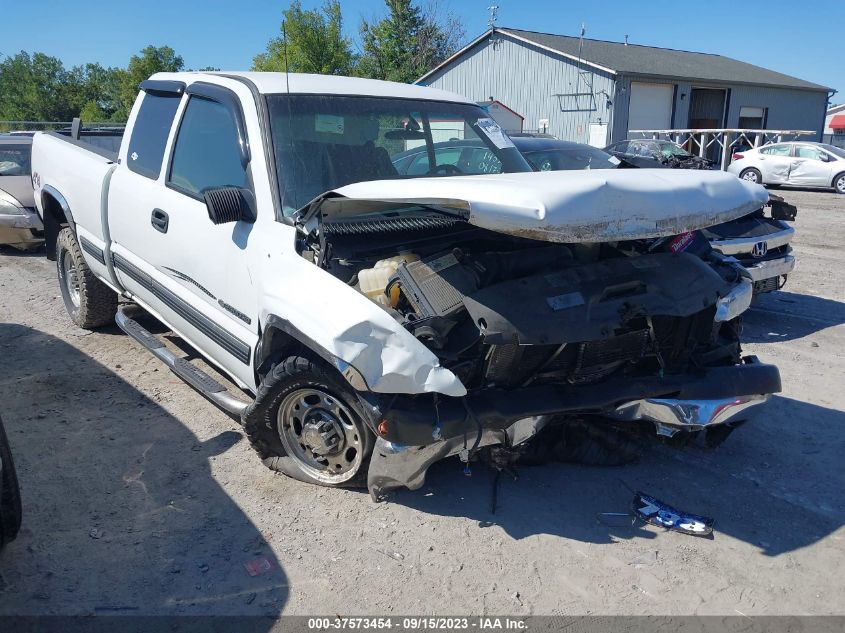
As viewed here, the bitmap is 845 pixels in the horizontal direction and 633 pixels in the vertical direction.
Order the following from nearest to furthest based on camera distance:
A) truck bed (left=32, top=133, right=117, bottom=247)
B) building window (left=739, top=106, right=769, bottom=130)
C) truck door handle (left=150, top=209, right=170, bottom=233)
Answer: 1. truck door handle (left=150, top=209, right=170, bottom=233)
2. truck bed (left=32, top=133, right=117, bottom=247)
3. building window (left=739, top=106, right=769, bottom=130)

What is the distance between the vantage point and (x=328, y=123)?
12.9ft

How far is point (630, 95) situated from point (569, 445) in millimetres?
28599

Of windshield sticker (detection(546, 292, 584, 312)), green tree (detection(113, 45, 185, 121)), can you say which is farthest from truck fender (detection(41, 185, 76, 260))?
green tree (detection(113, 45, 185, 121))

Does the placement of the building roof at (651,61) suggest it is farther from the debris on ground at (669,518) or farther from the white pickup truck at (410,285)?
the debris on ground at (669,518)

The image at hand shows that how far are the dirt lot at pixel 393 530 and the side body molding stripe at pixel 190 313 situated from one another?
659 mm

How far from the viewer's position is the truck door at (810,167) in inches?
810

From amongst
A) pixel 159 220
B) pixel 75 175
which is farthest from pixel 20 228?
pixel 159 220

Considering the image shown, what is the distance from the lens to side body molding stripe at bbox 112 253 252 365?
3729 millimetres

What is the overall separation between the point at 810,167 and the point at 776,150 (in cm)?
125

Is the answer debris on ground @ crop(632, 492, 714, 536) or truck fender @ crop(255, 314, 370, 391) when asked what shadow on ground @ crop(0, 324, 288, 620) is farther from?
debris on ground @ crop(632, 492, 714, 536)

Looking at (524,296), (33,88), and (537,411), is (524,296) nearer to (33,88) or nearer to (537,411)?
(537,411)

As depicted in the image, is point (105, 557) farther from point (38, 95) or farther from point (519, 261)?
point (38, 95)

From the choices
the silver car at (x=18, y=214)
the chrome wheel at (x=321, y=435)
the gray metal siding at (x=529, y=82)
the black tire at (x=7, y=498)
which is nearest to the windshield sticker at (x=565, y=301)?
the chrome wheel at (x=321, y=435)

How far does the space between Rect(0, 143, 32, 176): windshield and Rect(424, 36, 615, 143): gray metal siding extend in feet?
77.7
